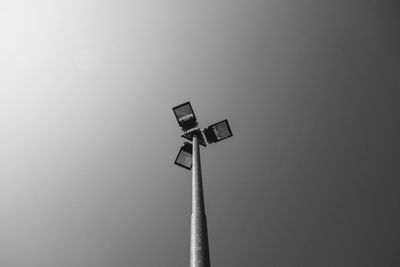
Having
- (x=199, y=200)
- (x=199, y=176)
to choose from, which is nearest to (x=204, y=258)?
(x=199, y=200)

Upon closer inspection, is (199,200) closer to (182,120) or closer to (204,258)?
(204,258)

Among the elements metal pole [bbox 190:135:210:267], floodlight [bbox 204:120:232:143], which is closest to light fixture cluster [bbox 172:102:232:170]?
floodlight [bbox 204:120:232:143]

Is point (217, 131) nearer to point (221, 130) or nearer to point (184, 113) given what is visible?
point (221, 130)

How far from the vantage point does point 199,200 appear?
3850mm

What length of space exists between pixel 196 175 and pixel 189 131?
191 centimetres

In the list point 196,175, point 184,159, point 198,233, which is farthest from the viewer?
point 184,159

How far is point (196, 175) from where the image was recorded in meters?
4.41

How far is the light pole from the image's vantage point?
3170 mm

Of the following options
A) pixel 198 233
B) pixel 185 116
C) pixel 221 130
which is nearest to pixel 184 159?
pixel 185 116

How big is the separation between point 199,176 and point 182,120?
2101 mm

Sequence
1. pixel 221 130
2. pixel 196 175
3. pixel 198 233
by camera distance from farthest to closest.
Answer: pixel 221 130, pixel 196 175, pixel 198 233

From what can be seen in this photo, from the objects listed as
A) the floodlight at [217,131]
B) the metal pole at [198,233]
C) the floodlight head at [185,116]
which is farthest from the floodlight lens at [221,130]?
the metal pole at [198,233]

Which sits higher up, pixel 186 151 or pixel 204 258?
pixel 186 151

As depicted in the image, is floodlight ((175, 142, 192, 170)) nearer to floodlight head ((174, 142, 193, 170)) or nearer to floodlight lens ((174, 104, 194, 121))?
floodlight head ((174, 142, 193, 170))
